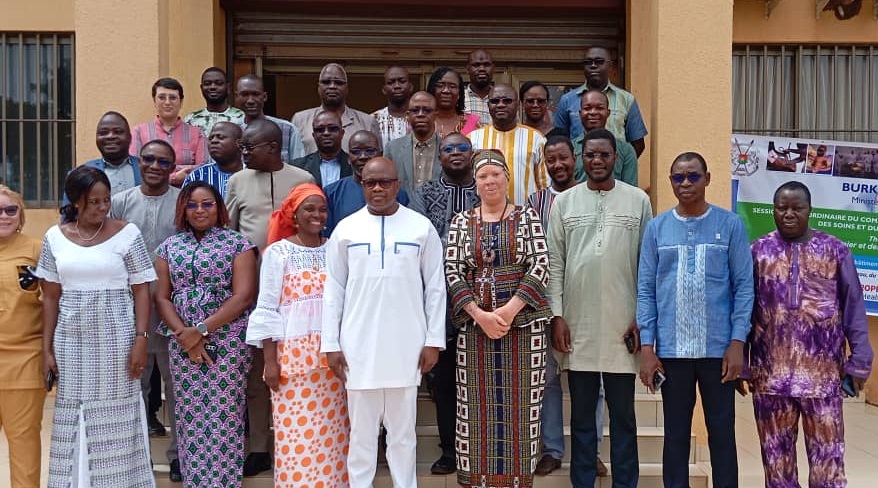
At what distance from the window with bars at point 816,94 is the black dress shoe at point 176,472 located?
598cm

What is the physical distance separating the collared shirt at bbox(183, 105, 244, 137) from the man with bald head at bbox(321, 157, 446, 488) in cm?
202

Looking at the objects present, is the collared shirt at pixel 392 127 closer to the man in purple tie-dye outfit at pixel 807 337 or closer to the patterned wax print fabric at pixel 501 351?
the patterned wax print fabric at pixel 501 351

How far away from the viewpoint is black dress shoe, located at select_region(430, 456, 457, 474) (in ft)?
16.1

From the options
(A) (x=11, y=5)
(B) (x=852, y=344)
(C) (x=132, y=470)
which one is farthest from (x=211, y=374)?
(A) (x=11, y=5)

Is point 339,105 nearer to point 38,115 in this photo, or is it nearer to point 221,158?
point 221,158

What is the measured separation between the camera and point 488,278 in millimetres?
4383

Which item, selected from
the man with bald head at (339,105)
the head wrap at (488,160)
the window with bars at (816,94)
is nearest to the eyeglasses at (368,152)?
the head wrap at (488,160)

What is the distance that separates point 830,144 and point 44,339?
6.86 meters

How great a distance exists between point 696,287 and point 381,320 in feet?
5.25

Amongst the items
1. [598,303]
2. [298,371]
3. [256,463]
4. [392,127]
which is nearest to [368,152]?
[392,127]

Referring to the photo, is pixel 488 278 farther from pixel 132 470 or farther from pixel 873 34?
pixel 873 34

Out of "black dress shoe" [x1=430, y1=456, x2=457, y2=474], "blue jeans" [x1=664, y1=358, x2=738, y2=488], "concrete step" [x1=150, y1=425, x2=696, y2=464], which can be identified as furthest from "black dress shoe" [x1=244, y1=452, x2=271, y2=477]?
"blue jeans" [x1=664, y1=358, x2=738, y2=488]

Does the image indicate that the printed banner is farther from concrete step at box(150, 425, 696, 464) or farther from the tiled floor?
concrete step at box(150, 425, 696, 464)

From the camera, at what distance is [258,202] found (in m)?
4.85
